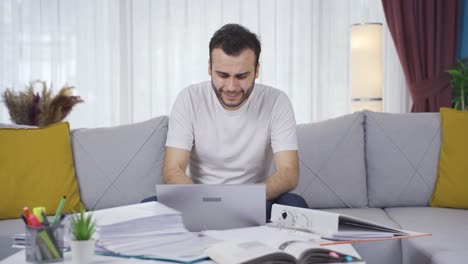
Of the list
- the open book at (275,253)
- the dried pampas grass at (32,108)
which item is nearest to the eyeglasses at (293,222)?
the open book at (275,253)

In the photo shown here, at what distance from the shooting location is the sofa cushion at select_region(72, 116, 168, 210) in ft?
8.97

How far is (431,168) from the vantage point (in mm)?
2840

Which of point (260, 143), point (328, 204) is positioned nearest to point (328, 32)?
point (328, 204)

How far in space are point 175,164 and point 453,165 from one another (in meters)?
1.35

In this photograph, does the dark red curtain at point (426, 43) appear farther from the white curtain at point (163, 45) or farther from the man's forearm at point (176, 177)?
the man's forearm at point (176, 177)

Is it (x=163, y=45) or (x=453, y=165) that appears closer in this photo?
(x=453, y=165)

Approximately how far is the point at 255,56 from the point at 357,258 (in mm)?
1237

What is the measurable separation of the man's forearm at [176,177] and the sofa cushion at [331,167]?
697 millimetres

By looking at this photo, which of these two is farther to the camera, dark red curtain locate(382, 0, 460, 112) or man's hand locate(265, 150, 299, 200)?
dark red curtain locate(382, 0, 460, 112)

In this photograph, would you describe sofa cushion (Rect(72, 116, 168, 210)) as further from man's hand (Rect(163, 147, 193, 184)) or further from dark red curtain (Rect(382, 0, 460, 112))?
dark red curtain (Rect(382, 0, 460, 112))

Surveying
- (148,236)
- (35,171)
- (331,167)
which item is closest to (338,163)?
(331,167)

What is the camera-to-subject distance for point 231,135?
240cm

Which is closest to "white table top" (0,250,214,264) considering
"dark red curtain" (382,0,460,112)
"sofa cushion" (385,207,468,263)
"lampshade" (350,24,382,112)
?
"sofa cushion" (385,207,468,263)

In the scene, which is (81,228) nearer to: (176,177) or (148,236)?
(148,236)
